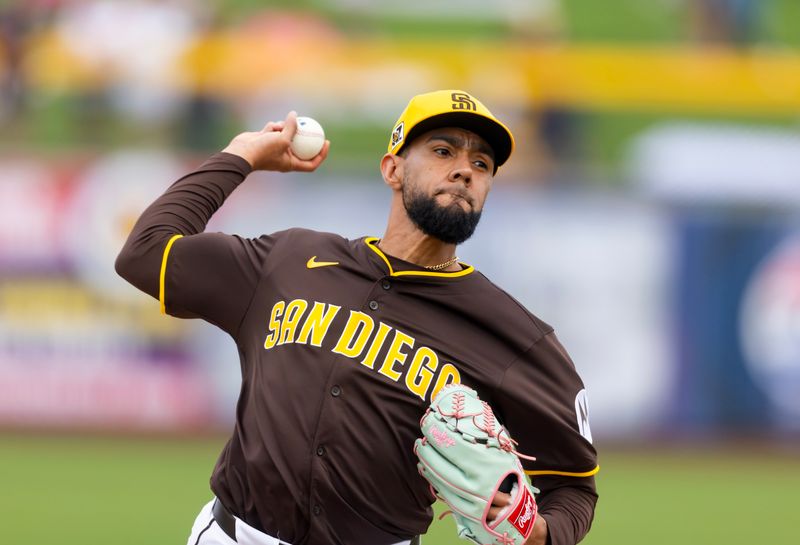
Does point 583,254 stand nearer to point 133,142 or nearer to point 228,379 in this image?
point 228,379

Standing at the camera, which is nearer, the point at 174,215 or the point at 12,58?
the point at 174,215

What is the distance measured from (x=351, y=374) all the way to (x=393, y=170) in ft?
2.27

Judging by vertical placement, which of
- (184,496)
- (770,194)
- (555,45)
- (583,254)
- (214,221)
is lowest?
(184,496)

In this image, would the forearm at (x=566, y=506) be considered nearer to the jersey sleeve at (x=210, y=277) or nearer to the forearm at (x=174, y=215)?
the jersey sleeve at (x=210, y=277)

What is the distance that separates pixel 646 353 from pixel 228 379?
3834 mm

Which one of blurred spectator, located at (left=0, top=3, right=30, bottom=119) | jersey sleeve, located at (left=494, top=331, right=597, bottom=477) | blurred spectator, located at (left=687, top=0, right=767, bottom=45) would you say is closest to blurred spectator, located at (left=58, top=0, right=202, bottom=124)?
blurred spectator, located at (left=0, top=3, right=30, bottom=119)

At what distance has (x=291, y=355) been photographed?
3508 mm

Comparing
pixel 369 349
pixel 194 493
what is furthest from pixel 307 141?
pixel 194 493

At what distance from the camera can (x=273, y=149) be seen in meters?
3.86

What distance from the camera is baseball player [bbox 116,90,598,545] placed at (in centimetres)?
341

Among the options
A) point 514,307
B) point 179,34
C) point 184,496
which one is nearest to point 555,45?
point 179,34

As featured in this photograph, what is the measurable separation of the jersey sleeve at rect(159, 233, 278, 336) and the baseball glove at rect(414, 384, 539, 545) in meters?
A: 0.74

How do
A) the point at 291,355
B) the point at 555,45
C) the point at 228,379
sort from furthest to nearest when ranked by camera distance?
the point at 555,45
the point at 228,379
the point at 291,355

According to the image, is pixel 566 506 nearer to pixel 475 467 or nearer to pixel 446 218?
pixel 475 467
